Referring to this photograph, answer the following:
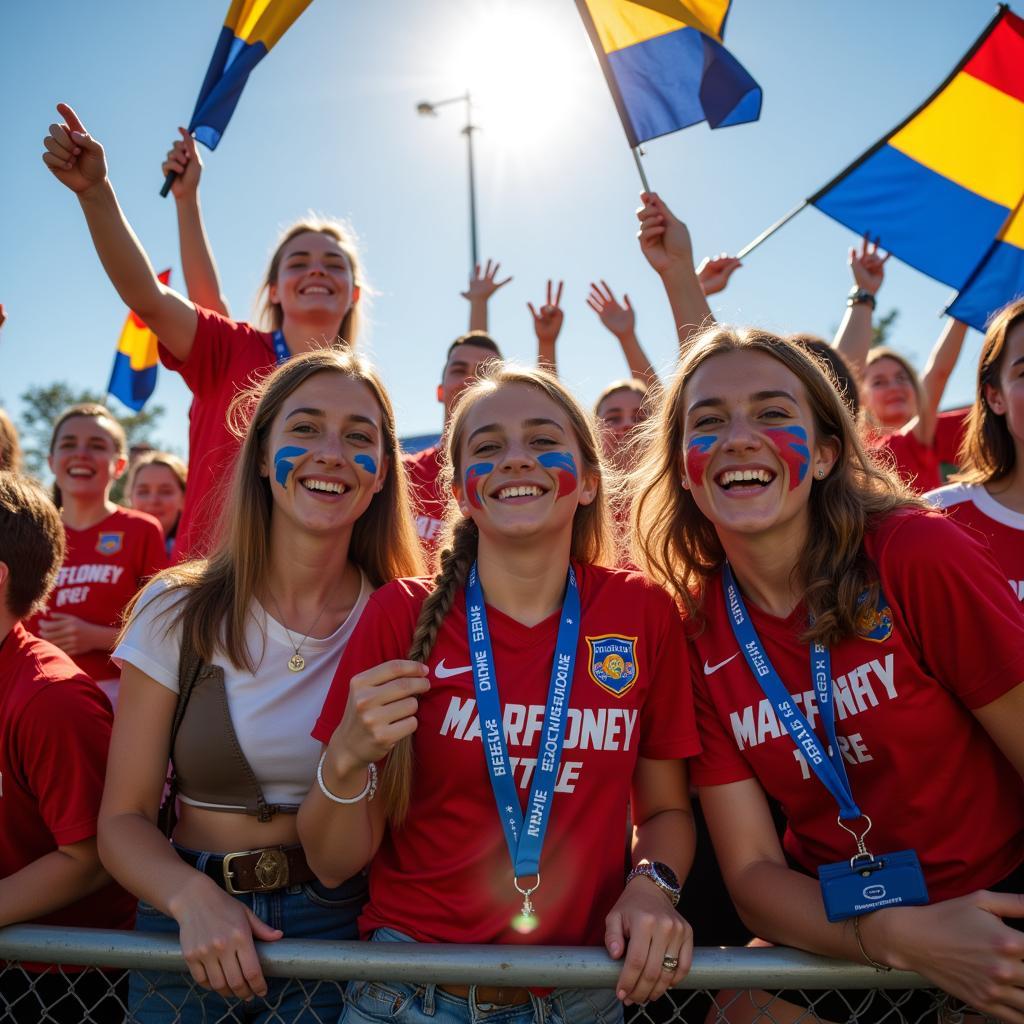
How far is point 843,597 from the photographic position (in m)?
2.34

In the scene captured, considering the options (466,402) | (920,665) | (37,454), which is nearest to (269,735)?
(466,402)

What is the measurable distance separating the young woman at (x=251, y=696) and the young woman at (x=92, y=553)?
79.5 inches

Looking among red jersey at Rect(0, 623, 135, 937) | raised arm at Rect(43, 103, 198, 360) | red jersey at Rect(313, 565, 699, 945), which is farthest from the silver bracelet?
raised arm at Rect(43, 103, 198, 360)

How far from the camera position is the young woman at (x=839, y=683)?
2152 mm

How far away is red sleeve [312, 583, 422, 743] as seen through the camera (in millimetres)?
2281

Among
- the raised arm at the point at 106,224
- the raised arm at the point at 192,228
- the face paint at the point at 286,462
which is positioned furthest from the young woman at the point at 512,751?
the raised arm at the point at 192,228

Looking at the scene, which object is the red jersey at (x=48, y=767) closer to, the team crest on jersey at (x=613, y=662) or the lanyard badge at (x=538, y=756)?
the lanyard badge at (x=538, y=756)

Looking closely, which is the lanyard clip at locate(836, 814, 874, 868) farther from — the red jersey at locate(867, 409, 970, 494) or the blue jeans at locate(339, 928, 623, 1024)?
the red jersey at locate(867, 409, 970, 494)

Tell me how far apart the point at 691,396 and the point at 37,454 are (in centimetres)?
4847

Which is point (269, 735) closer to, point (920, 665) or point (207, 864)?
point (207, 864)

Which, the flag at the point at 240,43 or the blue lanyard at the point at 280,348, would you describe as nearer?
the blue lanyard at the point at 280,348

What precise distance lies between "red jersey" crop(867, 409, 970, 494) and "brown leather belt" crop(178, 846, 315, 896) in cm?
391

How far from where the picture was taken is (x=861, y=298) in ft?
18.0

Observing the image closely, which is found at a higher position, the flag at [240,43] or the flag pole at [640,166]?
the flag at [240,43]
